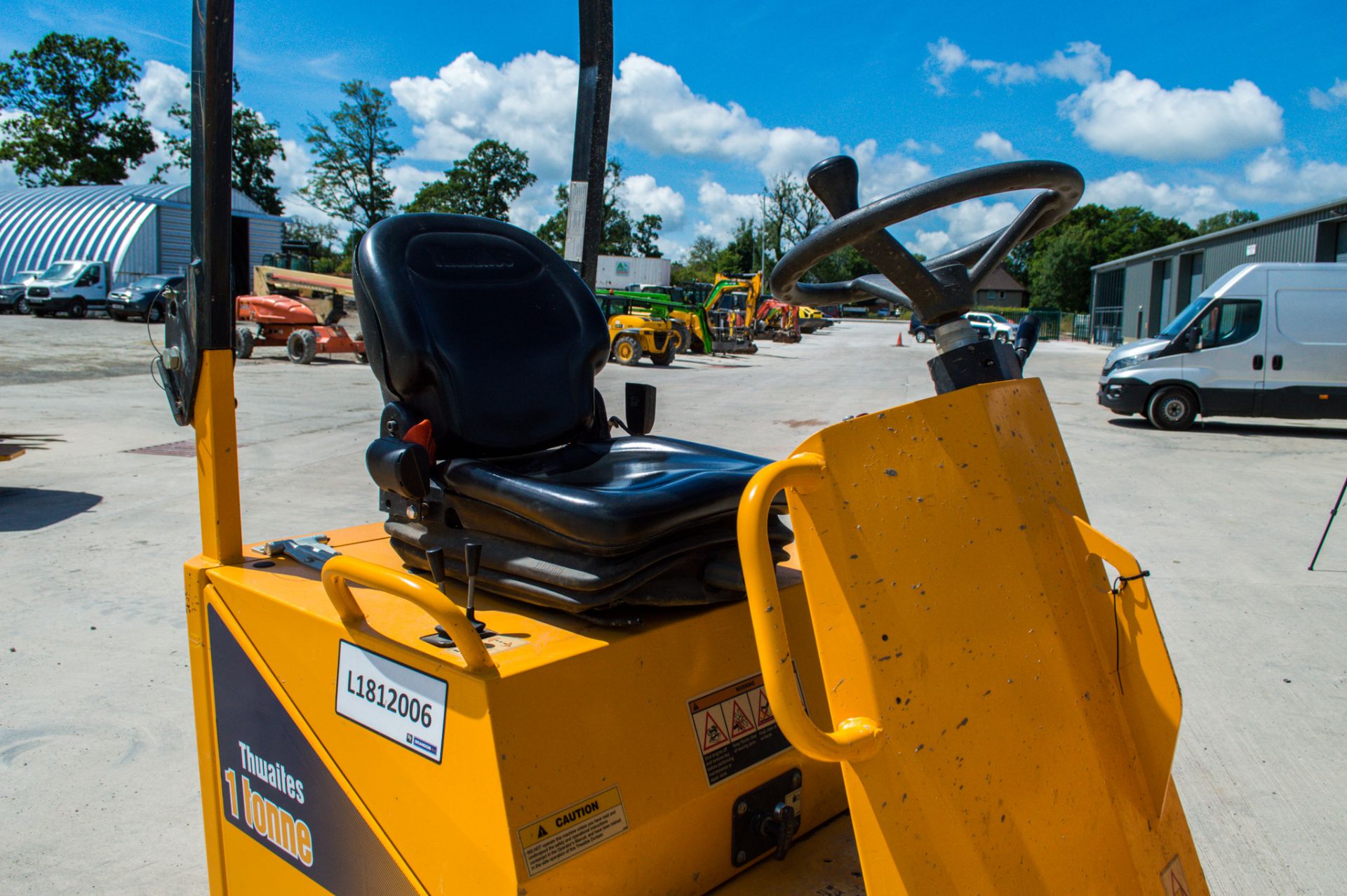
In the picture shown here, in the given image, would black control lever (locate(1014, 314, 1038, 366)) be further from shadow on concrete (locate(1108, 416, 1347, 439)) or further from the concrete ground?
shadow on concrete (locate(1108, 416, 1347, 439))

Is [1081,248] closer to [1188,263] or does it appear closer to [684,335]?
[1188,263]

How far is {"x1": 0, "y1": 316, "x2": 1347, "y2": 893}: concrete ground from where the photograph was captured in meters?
2.71

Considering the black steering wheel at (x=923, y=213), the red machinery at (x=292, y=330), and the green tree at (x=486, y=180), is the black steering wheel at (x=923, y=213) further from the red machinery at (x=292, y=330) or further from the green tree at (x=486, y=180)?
the green tree at (x=486, y=180)

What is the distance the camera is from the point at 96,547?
5.36 meters

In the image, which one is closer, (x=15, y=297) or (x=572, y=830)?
(x=572, y=830)

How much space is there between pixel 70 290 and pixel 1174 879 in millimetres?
34365

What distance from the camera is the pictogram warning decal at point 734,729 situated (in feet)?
5.25

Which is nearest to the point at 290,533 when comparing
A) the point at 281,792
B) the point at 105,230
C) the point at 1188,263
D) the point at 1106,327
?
the point at 281,792

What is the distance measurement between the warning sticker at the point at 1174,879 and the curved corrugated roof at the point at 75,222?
4278cm

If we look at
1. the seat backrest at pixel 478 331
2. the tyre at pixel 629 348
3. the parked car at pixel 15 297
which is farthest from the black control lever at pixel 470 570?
the parked car at pixel 15 297

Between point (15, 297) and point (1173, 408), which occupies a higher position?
point (15, 297)

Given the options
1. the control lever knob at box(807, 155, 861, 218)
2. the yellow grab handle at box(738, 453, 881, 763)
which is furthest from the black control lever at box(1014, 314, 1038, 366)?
the yellow grab handle at box(738, 453, 881, 763)

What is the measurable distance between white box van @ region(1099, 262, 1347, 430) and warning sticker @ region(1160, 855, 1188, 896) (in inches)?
484

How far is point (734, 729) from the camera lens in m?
1.66
